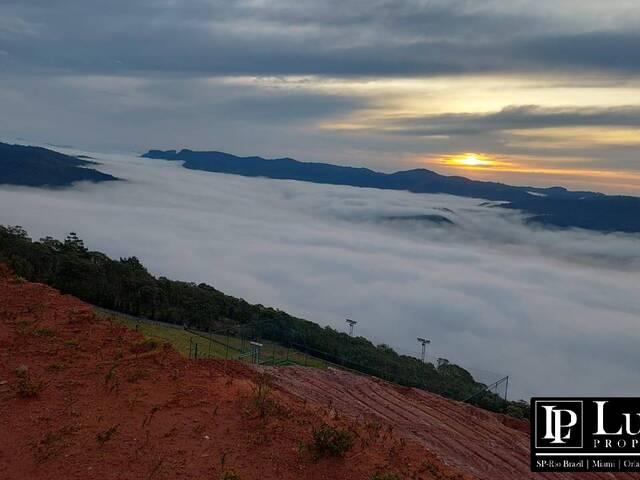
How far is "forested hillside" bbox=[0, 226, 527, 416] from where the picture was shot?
3316 centimetres

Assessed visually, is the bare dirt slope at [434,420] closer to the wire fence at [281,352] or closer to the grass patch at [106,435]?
the wire fence at [281,352]

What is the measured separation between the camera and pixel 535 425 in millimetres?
8547

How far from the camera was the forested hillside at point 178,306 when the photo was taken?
109 feet

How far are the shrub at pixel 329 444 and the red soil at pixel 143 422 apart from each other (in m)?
0.10

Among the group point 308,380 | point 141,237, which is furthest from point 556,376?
point 141,237

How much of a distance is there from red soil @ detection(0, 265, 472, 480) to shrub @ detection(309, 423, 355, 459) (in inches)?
4.0

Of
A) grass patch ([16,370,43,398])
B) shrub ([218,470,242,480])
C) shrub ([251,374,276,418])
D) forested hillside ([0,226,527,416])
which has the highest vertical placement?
grass patch ([16,370,43,398])

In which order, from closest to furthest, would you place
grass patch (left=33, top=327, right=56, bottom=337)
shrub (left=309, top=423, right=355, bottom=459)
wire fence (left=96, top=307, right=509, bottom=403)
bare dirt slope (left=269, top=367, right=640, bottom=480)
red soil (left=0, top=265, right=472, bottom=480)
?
red soil (left=0, top=265, right=472, bottom=480)
shrub (left=309, top=423, right=355, bottom=459)
grass patch (left=33, top=327, right=56, bottom=337)
bare dirt slope (left=269, top=367, right=640, bottom=480)
wire fence (left=96, top=307, right=509, bottom=403)

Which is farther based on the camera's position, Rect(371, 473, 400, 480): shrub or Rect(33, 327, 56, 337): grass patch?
Rect(33, 327, 56, 337): grass patch

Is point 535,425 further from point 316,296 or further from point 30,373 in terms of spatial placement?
point 316,296

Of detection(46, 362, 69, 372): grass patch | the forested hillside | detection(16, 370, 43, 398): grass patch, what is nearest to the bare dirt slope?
detection(46, 362, 69, 372): grass patch

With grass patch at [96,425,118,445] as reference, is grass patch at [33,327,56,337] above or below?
above

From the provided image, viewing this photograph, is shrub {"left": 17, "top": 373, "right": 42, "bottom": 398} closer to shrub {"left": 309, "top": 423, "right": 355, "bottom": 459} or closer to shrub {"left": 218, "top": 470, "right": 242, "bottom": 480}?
shrub {"left": 218, "top": 470, "right": 242, "bottom": 480}

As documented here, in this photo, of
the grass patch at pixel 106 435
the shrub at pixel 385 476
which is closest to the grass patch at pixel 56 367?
the grass patch at pixel 106 435
